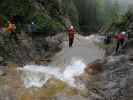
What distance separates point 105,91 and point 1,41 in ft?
28.0

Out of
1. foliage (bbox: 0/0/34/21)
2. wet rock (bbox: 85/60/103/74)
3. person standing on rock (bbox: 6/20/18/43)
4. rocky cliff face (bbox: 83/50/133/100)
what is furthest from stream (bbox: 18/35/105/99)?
foliage (bbox: 0/0/34/21)

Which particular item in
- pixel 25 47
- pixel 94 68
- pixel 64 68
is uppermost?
pixel 25 47

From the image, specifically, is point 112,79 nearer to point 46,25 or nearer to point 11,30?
point 11,30

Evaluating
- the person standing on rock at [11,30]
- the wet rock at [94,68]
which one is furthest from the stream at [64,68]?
the person standing on rock at [11,30]

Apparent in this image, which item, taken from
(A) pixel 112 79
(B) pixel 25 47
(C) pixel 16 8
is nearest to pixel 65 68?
(A) pixel 112 79

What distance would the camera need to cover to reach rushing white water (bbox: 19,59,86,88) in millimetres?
17344

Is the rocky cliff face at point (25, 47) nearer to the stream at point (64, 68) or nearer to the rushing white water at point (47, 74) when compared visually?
the stream at point (64, 68)

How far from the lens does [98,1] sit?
242ft

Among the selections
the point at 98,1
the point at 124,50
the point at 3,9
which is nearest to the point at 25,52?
the point at 3,9

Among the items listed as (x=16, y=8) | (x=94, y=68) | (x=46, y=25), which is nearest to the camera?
(x=94, y=68)

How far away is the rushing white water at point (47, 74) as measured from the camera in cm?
1734

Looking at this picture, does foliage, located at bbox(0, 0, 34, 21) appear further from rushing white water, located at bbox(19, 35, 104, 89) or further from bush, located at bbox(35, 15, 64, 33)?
rushing white water, located at bbox(19, 35, 104, 89)

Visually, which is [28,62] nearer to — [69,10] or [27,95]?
[27,95]

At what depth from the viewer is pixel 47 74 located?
1833 centimetres
